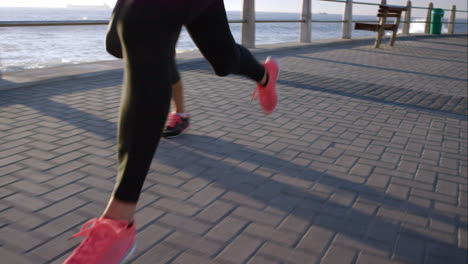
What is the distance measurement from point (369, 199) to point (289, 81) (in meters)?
3.62

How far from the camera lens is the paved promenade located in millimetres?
1900

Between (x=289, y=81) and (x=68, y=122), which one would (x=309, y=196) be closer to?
(x=68, y=122)

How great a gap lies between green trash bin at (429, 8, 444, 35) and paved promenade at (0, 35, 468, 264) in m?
16.9

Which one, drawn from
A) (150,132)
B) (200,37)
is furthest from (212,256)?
(200,37)

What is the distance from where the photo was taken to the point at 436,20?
792 inches

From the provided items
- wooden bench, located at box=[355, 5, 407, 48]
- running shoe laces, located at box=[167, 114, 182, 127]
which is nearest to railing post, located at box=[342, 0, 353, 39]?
wooden bench, located at box=[355, 5, 407, 48]

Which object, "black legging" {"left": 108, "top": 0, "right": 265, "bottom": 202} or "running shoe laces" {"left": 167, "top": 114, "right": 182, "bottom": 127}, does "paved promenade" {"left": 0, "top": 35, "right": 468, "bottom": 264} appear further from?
"black legging" {"left": 108, "top": 0, "right": 265, "bottom": 202}

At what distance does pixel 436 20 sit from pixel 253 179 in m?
20.2

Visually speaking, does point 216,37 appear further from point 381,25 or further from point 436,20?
point 436,20

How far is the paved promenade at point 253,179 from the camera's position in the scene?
1.90m

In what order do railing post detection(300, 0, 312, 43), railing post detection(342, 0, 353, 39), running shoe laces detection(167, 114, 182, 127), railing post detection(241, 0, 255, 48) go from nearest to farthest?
running shoe laces detection(167, 114, 182, 127), railing post detection(241, 0, 255, 48), railing post detection(300, 0, 312, 43), railing post detection(342, 0, 353, 39)

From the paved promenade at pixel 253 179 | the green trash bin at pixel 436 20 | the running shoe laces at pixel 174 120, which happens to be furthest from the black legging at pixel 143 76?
the green trash bin at pixel 436 20

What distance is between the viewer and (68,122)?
3.57 meters

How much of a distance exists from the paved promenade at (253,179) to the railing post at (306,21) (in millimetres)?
6588
